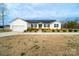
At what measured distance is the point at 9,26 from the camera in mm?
5145

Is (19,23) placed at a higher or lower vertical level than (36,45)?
higher

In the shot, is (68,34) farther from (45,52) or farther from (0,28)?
(0,28)

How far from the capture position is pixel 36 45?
514 centimetres

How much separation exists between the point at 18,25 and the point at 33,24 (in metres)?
0.24

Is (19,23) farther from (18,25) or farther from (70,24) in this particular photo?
(70,24)

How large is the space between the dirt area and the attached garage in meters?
0.11

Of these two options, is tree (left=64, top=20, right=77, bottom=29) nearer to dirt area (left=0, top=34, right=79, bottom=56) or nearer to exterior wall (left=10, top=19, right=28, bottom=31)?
dirt area (left=0, top=34, right=79, bottom=56)

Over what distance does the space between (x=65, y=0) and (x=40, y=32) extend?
64cm

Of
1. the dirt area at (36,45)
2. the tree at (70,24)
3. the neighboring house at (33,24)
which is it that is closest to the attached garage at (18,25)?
the neighboring house at (33,24)

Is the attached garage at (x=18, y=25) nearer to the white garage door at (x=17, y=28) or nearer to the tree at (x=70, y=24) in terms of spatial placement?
the white garage door at (x=17, y=28)

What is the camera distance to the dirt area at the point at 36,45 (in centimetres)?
511

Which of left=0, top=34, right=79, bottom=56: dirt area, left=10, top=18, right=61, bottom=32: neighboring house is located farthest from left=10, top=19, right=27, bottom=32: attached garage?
left=0, top=34, right=79, bottom=56: dirt area

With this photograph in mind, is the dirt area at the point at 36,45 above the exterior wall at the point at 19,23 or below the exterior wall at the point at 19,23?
below

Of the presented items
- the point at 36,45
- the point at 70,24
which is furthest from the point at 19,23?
the point at 70,24
